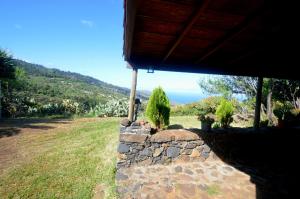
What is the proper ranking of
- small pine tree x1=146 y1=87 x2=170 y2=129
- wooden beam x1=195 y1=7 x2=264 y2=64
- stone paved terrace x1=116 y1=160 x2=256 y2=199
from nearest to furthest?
1. wooden beam x1=195 y1=7 x2=264 y2=64
2. stone paved terrace x1=116 y1=160 x2=256 y2=199
3. small pine tree x1=146 y1=87 x2=170 y2=129

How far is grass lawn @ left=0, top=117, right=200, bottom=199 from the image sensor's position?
14.3ft

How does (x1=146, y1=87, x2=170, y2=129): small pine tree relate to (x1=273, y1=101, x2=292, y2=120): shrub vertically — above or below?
below

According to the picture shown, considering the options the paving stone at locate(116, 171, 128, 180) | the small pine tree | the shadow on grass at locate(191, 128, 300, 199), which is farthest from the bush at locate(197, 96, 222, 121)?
the paving stone at locate(116, 171, 128, 180)

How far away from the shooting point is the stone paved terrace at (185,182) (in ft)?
13.9

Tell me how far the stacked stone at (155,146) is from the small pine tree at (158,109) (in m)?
1.91

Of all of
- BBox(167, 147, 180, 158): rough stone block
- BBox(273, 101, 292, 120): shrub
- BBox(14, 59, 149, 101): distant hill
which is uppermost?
BBox(14, 59, 149, 101): distant hill

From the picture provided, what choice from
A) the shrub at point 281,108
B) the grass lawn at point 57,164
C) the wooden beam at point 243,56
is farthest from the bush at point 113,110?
the wooden beam at point 243,56

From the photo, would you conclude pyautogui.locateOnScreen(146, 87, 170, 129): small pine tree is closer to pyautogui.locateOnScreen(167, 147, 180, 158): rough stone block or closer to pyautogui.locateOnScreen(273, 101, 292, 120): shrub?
pyautogui.locateOnScreen(167, 147, 180, 158): rough stone block

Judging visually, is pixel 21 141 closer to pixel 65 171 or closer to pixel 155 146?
Result: pixel 65 171

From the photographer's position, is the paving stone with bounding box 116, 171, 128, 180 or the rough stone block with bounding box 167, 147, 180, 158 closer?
the paving stone with bounding box 116, 171, 128, 180

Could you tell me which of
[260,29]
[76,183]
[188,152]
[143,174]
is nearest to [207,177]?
[188,152]

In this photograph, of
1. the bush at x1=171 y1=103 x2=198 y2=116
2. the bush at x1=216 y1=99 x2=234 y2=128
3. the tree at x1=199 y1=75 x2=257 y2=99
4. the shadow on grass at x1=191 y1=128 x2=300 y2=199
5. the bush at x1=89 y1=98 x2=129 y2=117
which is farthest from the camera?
the bush at x1=171 y1=103 x2=198 y2=116

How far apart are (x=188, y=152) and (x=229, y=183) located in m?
1.39

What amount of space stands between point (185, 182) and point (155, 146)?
120 centimetres
